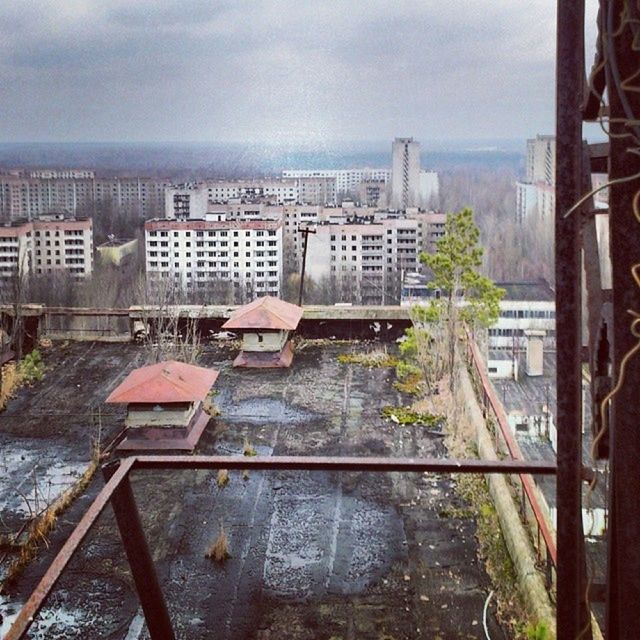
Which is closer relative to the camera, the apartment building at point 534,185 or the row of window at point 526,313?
the row of window at point 526,313

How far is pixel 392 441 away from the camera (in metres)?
5.84

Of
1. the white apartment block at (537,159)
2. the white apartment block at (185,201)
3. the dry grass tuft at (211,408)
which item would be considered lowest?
the dry grass tuft at (211,408)

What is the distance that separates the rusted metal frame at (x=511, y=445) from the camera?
10.9 ft

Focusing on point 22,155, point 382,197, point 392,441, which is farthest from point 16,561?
point 22,155

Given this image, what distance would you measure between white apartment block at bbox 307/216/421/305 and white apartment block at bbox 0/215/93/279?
5238mm

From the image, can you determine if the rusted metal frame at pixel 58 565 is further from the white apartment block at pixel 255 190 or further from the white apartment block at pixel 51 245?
the white apartment block at pixel 255 190

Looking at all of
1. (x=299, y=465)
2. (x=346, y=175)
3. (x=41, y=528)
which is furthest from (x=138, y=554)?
(x=346, y=175)

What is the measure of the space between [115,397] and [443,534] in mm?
2401

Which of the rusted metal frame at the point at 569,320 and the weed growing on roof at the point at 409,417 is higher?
the rusted metal frame at the point at 569,320

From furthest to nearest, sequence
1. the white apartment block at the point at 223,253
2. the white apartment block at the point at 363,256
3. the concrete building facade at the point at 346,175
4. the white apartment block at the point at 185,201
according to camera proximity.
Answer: the concrete building facade at the point at 346,175
the white apartment block at the point at 185,201
the white apartment block at the point at 363,256
the white apartment block at the point at 223,253

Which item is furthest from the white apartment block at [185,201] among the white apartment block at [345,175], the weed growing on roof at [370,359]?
the weed growing on roof at [370,359]

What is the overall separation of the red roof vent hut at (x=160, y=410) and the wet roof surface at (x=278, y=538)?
0.82 ft

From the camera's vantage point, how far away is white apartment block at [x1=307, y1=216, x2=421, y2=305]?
54.3 feet

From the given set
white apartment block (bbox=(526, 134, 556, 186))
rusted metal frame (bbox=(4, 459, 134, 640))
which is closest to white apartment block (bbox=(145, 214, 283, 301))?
white apartment block (bbox=(526, 134, 556, 186))
